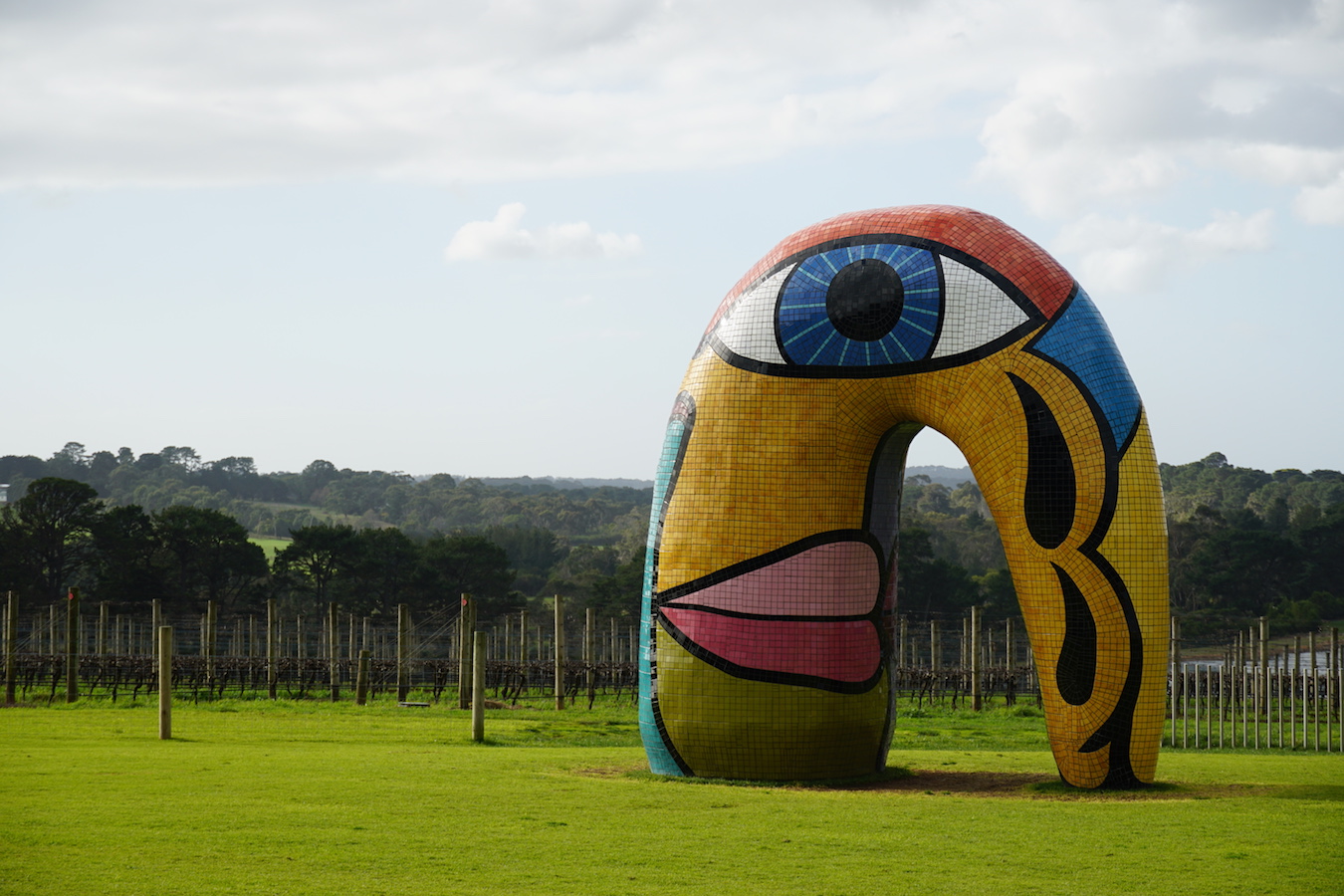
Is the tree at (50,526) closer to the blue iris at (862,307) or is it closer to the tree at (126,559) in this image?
the tree at (126,559)

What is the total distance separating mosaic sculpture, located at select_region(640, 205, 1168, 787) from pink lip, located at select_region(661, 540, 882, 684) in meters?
0.02

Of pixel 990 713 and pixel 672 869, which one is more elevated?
pixel 672 869

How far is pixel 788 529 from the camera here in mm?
14086

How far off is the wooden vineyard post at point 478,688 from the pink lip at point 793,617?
27.0 ft

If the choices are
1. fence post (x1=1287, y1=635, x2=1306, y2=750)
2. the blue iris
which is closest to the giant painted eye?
the blue iris

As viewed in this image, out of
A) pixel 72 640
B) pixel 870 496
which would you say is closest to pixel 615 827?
pixel 870 496

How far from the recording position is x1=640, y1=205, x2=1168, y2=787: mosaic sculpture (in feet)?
43.0

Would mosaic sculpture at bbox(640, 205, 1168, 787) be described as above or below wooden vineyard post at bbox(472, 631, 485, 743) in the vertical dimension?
above

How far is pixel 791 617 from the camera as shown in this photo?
45.9ft

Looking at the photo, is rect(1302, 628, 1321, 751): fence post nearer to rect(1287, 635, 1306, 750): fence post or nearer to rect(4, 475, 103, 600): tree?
rect(1287, 635, 1306, 750): fence post

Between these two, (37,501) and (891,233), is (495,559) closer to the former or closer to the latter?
(37,501)

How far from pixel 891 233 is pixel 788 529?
3404mm

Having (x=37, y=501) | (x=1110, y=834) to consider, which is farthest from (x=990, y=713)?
(x=37, y=501)

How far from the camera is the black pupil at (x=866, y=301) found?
550 inches
